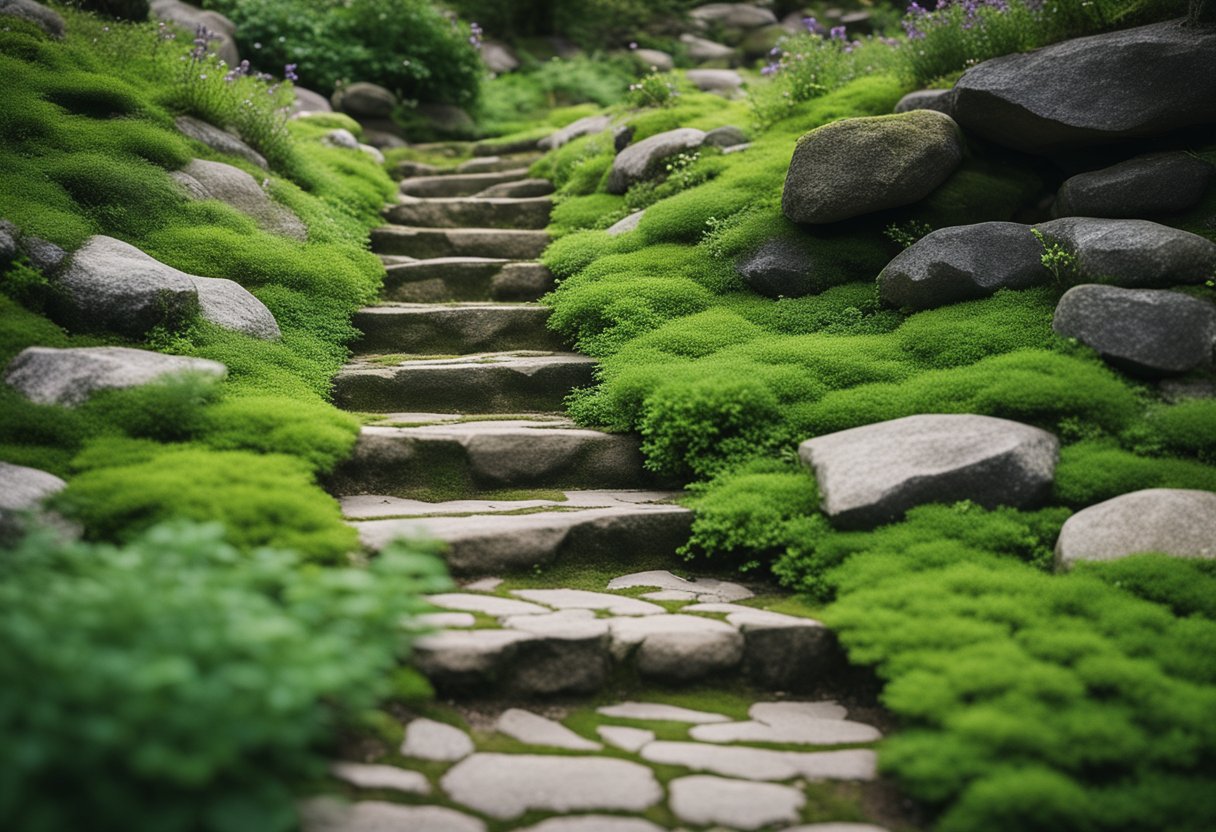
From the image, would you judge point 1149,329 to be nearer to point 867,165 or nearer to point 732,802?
point 867,165

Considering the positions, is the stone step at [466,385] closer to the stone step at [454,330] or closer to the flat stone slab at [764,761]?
the stone step at [454,330]

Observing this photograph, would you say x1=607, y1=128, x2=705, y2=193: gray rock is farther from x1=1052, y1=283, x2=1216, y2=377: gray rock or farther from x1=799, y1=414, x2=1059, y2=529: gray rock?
x1=799, y1=414, x2=1059, y2=529: gray rock

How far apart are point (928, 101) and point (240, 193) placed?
6403mm

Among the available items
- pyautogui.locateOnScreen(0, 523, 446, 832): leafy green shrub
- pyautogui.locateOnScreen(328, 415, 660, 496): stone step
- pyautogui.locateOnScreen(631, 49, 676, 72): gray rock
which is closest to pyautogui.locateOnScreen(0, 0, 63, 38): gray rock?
pyautogui.locateOnScreen(328, 415, 660, 496): stone step

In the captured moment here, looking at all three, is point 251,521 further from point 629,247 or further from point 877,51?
point 877,51

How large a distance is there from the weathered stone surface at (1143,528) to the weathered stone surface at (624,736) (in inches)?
88.1

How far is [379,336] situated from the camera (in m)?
7.31

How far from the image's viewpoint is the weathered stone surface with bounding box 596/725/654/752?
3377 millimetres

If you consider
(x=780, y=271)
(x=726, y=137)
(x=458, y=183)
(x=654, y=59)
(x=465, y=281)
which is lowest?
(x=465, y=281)

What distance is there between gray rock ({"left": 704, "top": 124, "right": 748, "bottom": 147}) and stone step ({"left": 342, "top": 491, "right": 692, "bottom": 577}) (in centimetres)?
555

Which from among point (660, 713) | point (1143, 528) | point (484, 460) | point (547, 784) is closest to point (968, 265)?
point (1143, 528)

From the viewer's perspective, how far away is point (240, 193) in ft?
25.8

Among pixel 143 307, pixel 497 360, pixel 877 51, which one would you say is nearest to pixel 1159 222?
pixel 497 360

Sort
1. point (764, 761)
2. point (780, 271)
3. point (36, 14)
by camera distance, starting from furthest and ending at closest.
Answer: point (36, 14), point (780, 271), point (764, 761)
